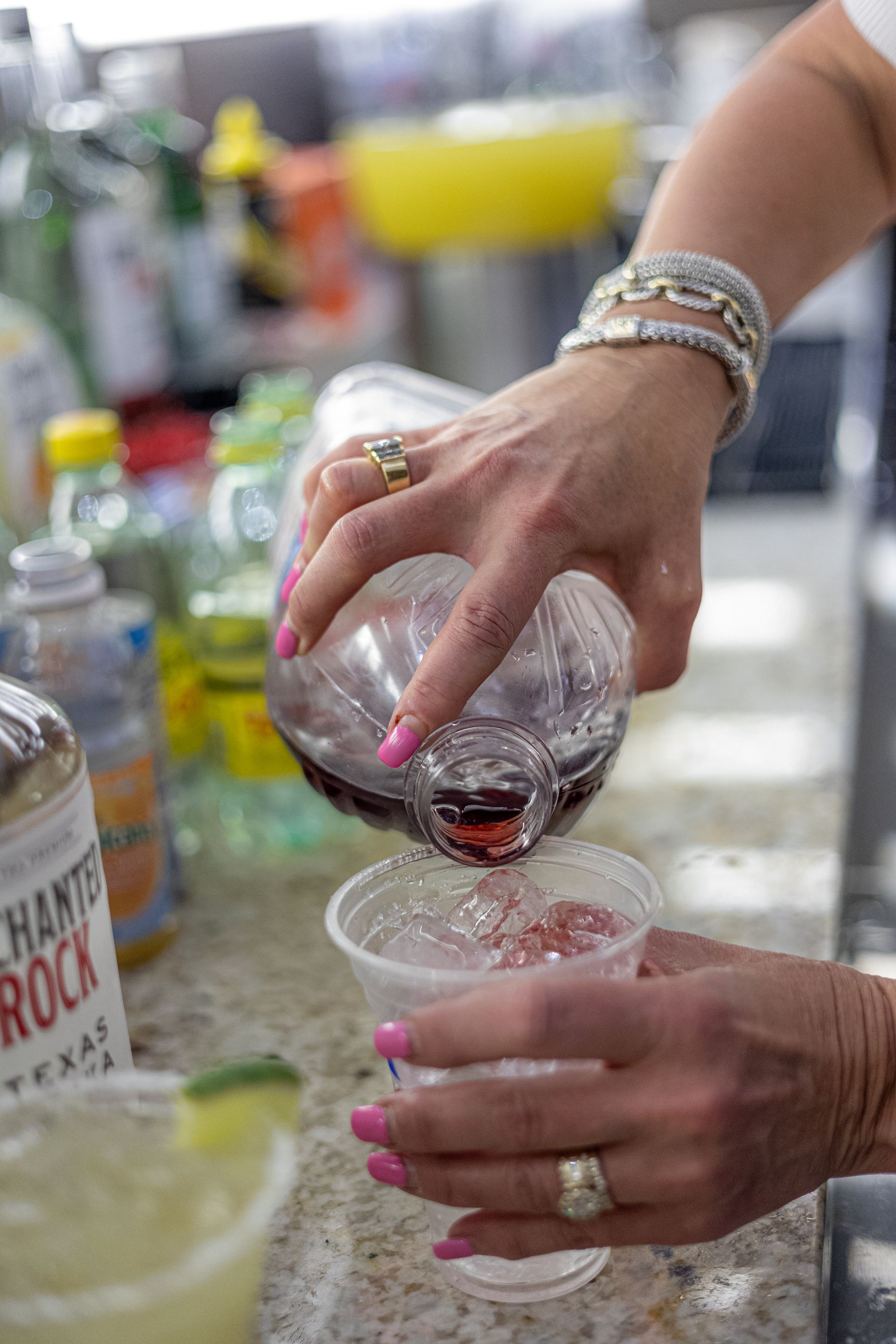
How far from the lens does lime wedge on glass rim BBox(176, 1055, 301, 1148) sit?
0.41m

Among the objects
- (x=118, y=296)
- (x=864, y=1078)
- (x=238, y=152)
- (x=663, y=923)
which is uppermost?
(x=238, y=152)

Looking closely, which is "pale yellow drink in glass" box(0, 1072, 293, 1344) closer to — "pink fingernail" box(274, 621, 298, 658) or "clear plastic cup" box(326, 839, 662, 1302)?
"clear plastic cup" box(326, 839, 662, 1302)

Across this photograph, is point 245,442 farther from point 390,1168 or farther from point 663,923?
point 390,1168

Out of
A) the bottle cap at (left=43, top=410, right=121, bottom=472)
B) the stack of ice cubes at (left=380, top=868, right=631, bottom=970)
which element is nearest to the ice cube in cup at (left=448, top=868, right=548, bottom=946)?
the stack of ice cubes at (left=380, top=868, right=631, bottom=970)

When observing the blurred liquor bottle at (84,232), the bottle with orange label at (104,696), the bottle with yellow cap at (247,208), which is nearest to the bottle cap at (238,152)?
the bottle with yellow cap at (247,208)

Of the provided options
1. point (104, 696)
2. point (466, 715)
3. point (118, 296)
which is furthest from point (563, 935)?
point (118, 296)

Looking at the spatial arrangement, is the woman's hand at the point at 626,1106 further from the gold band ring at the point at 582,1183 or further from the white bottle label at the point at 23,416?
the white bottle label at the point at 23,416

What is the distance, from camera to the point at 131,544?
0.92 meters

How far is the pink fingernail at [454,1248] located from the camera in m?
0.47

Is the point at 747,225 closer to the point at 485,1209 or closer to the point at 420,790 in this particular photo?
the point at 420,790

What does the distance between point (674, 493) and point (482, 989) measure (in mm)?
338

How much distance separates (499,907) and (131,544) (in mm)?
495

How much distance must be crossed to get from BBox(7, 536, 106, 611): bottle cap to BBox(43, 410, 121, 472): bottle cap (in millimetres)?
112

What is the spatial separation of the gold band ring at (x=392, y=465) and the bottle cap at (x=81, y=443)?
250 mm
